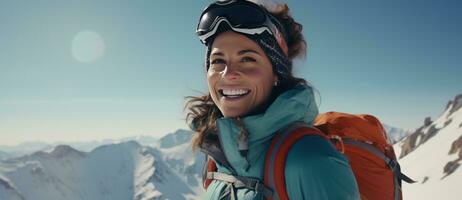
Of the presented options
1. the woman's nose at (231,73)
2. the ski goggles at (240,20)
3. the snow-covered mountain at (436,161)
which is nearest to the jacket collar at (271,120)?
the woman's nose at (231,73)

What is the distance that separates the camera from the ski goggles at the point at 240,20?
340 centimetres

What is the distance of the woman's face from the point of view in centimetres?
332

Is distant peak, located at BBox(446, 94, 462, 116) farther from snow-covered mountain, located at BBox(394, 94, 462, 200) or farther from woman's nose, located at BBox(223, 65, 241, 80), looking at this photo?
woman's nose, located at BBox(223, 65, 241, 80)

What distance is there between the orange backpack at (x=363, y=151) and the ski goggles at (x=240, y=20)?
37.1 inches

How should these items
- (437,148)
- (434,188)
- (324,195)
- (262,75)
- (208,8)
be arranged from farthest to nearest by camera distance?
(437,148) → (434,188) → (208,8) → (262,75) → (324,195)

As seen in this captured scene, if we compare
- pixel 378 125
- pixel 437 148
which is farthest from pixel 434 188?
pixel 378 125

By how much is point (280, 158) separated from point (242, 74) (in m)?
0.99

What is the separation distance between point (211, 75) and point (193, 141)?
844mm

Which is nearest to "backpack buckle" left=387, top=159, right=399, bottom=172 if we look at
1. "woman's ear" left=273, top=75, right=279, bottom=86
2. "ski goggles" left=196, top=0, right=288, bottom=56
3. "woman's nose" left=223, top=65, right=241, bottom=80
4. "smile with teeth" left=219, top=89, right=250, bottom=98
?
"woman's ear" left=273, top=75, right=279, bottom=86

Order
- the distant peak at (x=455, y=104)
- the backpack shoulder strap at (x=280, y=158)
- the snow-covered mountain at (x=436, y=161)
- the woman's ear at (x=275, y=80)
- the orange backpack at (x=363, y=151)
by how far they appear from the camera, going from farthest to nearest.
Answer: the distant peak at (x=455, y=104) → the snow-covered mountain at (x=436, y=161) → the woman's ear at (x=275, y=80) → the orange backpack at (x=363, y=151) → the backpack shoulder strap at (x=280, y=158)

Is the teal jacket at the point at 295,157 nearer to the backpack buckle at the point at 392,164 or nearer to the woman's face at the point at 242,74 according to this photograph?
the woman's face at the point at 242,74

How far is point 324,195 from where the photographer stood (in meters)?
2.44

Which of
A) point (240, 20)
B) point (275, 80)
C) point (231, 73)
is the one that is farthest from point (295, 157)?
point (240, 20)

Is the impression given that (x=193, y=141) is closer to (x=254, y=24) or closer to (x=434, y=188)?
(x=254, y=24)
